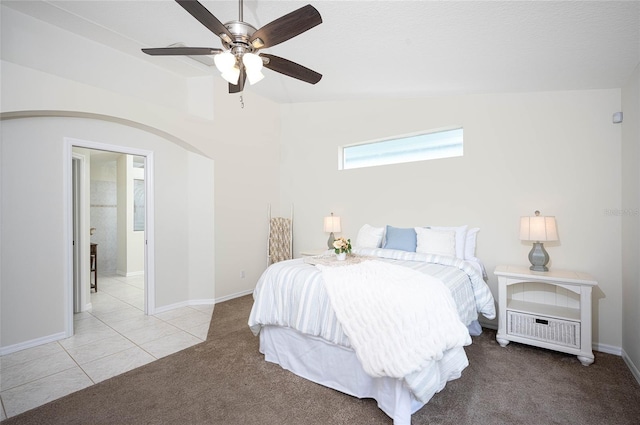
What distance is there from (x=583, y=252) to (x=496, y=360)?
1.35 meters

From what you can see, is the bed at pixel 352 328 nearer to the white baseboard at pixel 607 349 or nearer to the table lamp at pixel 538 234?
the table lamp at pixel 538 234

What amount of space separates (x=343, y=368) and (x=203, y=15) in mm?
2333

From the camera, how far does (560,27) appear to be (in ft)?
6.00

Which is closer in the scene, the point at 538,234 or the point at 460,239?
the point at 538,234

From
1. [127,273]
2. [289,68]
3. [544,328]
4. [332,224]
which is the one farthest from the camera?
[127,273]

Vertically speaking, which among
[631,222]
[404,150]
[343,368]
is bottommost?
[343,368]

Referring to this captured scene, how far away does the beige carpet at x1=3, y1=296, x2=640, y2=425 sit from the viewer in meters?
1.74

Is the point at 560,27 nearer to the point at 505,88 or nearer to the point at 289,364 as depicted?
the point at 505,88

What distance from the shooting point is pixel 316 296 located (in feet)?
6.82

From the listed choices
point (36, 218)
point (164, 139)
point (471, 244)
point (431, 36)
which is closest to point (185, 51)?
point (431, 36)

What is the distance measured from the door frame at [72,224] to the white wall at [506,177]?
245cm

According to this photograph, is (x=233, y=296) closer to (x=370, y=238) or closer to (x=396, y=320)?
(x=370, y=238)

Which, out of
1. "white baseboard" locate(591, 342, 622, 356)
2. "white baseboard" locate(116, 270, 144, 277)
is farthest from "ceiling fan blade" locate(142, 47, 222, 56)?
"white baseboard" locate(116, 270, 144, 277)

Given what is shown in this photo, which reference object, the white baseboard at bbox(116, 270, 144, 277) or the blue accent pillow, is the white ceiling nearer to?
the blue accent pillow
